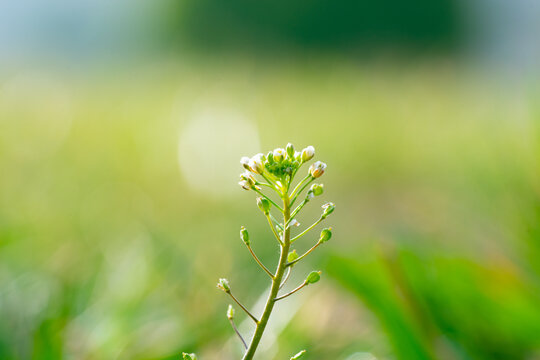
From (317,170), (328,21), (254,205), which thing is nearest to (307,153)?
(317,170)

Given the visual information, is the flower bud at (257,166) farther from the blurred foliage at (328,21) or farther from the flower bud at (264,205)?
the blurred foliage at (328,21)

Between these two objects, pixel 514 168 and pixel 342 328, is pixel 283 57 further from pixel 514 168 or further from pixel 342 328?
pixel 342 328

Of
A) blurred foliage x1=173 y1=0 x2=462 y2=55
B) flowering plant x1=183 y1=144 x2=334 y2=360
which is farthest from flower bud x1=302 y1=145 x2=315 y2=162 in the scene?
blurred foliage x1=173 y1=0 x2=462 y2=55

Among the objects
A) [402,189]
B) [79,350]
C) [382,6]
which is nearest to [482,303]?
[79,350]

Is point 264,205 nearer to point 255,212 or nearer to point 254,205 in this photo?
point 255,212

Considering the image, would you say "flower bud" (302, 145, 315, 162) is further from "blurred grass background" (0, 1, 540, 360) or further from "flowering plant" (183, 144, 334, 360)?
"blurred grass background" (0, 1, 540, 360)

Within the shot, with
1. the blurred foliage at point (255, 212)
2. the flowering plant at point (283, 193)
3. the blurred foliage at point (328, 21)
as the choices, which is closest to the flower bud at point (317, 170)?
the flowering plant at point (283, 193)

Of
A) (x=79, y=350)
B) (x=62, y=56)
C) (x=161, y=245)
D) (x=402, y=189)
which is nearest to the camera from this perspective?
(x=79, y=350)
